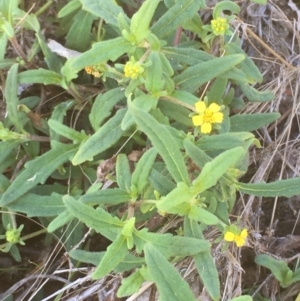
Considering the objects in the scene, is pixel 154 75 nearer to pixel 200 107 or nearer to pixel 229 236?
pixel 200 107

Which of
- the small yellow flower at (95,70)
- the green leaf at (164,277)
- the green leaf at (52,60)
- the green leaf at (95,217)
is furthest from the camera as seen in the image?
the green leaf at (52,60)

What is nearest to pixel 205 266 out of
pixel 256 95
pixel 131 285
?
pixel 131 285

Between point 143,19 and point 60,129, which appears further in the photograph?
point 60,129

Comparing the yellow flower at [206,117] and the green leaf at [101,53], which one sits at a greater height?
the green leaf at [101,53]

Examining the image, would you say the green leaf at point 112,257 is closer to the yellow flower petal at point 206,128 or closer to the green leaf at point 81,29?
the yellow flower petal at point 206,128

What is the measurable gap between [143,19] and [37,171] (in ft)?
2.32

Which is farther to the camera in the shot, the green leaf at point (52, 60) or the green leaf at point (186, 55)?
the green leaf at point (52, 60)

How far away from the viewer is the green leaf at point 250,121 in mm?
1890

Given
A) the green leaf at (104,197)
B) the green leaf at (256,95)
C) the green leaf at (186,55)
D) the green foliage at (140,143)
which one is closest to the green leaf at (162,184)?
the green foliage at (140,143)

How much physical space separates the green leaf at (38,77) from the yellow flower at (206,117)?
0.62 metres

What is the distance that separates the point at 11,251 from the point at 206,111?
3.29ft

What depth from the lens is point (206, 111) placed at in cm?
166

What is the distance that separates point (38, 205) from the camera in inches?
74.8

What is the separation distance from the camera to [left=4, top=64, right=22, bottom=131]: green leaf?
1.94m
